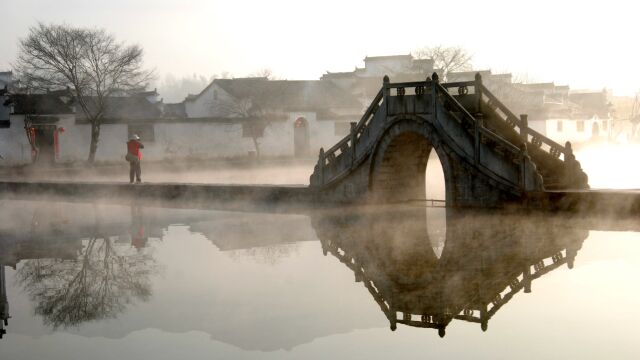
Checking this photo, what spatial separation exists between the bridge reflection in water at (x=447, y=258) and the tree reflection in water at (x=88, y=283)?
3.67m

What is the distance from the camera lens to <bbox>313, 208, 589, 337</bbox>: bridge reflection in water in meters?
9.88

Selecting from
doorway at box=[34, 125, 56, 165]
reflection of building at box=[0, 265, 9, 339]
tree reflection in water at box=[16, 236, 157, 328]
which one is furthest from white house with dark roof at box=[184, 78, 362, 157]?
reflection of building at box=[0, 265, 9, 339]

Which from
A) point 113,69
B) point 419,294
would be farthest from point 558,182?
point 113,69

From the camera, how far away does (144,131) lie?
171ft

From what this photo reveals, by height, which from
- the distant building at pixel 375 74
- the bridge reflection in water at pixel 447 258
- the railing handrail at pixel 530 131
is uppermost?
the distant building at pixel 375 74

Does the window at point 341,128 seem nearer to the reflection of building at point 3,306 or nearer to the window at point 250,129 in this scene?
the window at point 250,129

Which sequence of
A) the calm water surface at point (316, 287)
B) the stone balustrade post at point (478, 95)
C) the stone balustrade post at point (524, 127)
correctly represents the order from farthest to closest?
the stone balustrade post at point (478, 95) < the stone balustrade post at point (524, 127) < the calm water surface at point (316, 287)

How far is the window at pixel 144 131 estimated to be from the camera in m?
51.3

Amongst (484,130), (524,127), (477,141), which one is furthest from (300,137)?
(484,130)

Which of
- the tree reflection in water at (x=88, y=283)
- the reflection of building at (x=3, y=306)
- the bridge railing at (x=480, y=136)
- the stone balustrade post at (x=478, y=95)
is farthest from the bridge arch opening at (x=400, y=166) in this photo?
the reflection of building at (x=3, y=306)

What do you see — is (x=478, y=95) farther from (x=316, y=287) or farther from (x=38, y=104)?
(x=38, y=104)

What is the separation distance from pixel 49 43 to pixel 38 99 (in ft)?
18.1

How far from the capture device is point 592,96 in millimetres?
91312

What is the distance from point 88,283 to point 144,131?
40589mm
